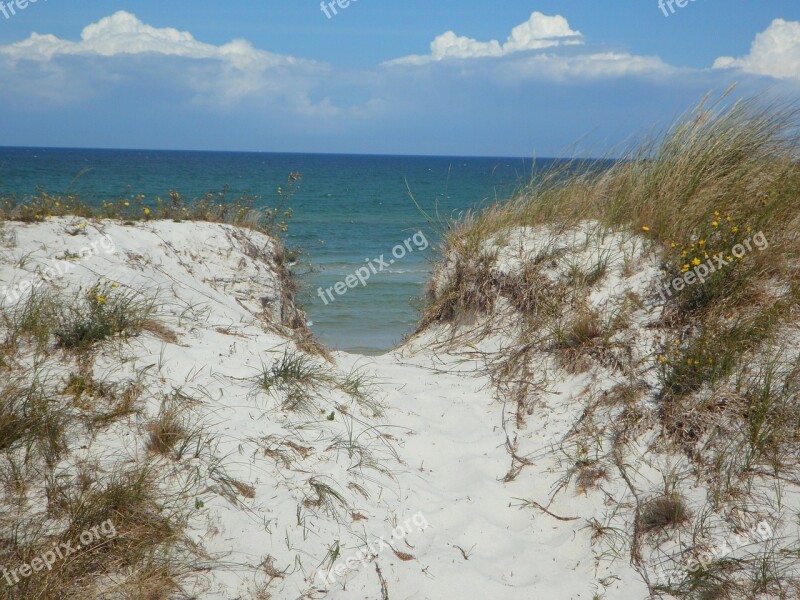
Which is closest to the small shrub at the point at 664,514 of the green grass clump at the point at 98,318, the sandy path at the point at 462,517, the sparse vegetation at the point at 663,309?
the sparse vegetation at the point at 663,309

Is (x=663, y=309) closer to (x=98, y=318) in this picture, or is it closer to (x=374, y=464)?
(x=374, y=464)

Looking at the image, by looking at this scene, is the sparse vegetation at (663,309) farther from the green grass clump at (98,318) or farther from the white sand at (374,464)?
the green grass clump at (98,318)

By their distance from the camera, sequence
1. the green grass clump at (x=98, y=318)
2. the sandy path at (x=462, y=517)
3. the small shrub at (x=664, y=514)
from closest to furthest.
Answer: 1. the sandy path at (x=462, y=517)
2. the small shrub at (x=664, y=514)
3. the green grass clump at (x=98, y=318)

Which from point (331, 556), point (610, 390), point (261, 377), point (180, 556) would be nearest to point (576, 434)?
point (610, 390)

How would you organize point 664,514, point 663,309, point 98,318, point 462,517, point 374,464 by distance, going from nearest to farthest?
point 664,514 < point 462,517 < point 374,464 < point 98,318 < point 663,309

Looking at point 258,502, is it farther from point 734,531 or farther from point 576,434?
point 734,531

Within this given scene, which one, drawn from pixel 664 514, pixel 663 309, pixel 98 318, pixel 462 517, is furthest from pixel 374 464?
pixel 663 309

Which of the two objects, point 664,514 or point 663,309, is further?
point 663,309

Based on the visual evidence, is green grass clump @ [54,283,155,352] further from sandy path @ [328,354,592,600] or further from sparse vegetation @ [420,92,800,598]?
sparse vegetation @ [420,92,800,598]

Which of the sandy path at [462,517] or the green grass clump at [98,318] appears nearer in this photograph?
the sandy path at [462,517]

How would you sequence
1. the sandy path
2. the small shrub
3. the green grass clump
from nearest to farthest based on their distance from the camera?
1. the sandy path
2. the small shrub
3. the green grass clump

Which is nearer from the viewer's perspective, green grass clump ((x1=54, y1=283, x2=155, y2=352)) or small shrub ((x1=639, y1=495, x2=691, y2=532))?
small shrub ((x1=639, y1=495, x2=691, y2=532))

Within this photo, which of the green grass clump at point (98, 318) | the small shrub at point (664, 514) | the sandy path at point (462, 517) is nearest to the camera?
the sandy path at point (462, 517)

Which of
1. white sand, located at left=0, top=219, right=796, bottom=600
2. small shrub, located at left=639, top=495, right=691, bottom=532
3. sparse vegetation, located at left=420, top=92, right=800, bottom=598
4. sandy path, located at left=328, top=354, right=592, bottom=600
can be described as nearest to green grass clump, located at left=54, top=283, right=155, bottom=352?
white sand, located at left=0, top=219, right=796, bottom=600
